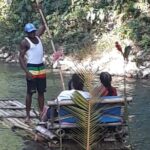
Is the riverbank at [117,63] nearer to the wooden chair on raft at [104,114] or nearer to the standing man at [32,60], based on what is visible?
the standing man at [32,60]

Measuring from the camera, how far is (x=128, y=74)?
18.1m

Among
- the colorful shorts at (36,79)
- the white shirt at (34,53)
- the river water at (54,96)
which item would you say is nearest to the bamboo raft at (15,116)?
the river water at (54,96)

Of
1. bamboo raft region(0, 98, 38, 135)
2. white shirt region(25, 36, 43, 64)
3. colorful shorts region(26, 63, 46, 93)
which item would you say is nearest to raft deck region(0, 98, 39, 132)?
bamboo raft region(0, 98, 38, 135)

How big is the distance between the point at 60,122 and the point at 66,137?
0.33 meters

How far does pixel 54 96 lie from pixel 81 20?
9.94m

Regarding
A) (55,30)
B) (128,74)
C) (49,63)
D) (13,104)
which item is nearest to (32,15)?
(55,30)

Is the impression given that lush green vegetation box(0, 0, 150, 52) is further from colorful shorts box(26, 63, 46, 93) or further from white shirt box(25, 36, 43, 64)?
white shirt box(25, 36, 43, 64)

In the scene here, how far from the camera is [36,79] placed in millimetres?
9289

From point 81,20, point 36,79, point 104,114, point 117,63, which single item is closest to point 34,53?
point 36,79

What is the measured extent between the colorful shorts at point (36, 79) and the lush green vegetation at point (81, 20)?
9999mm

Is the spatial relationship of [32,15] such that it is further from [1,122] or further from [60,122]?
[60,122]

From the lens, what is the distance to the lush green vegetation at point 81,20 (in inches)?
807

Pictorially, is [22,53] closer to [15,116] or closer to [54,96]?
[15,116]

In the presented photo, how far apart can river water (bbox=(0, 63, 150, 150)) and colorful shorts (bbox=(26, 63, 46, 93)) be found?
83cm
